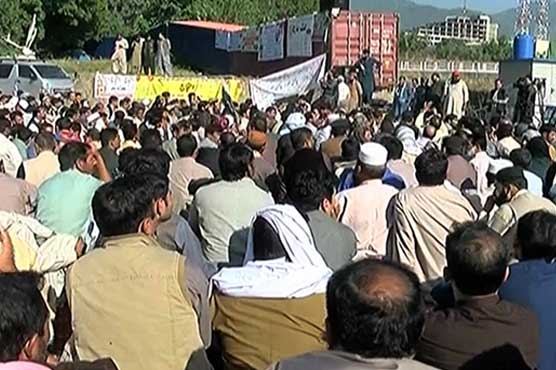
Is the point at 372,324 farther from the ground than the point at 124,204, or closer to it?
closer to it

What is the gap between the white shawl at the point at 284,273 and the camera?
3.96 meters

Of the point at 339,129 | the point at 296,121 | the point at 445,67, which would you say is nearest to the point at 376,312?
the point at 339,129

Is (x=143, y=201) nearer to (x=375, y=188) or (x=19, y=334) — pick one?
(x=19, y=334)

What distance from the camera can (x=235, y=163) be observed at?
6316 mm

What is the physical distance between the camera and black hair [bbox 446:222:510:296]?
3.94 metres

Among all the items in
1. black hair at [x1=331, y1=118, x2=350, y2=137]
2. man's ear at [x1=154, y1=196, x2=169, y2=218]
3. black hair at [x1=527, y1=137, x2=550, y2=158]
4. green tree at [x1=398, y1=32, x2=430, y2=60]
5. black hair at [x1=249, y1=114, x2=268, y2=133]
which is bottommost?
black hair at [x1=527, y1=137, x2=550, y2=158]

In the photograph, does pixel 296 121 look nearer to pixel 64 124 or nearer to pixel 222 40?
pixel 64 124

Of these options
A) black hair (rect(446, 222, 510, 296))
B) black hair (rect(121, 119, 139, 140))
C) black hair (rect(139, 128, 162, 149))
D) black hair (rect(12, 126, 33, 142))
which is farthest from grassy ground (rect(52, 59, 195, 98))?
black hair (rect(446, 222, 510, 296))

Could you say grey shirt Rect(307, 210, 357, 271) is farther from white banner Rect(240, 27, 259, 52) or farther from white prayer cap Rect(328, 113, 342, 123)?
white banner Rect(240, 27, 259, 52)

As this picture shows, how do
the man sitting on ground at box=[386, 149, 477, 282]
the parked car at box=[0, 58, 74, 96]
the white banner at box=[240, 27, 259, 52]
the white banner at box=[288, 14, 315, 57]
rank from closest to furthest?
the man sitting on ground at box=[386, 149, 477, 282]
the parked car at box=[0, 58, 74, 96]
the white banner at box=[288, 14, 315, 57]
the white banner at box=[240, 27, 259, 52]

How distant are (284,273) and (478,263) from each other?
0.77 metres

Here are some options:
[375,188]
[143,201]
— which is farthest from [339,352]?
[375,188]

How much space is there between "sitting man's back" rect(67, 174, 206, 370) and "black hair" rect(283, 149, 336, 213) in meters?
1.29

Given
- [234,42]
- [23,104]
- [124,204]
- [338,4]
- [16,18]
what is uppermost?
[338,4]
